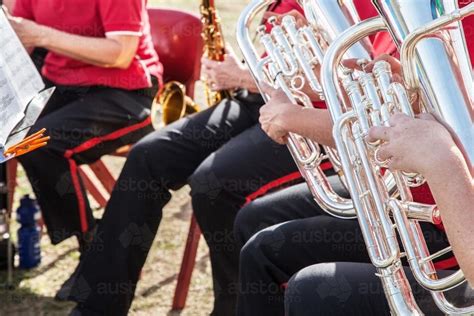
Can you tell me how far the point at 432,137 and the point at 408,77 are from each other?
0.18 m

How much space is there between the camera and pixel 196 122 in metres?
2.84

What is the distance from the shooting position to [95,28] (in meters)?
3.06

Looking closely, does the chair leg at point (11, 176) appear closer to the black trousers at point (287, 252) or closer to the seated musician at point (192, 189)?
the seated musician at point (192, 189)

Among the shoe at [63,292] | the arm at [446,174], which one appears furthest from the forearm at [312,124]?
the shoe at [63,292]

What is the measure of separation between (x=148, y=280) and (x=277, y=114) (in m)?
1.24

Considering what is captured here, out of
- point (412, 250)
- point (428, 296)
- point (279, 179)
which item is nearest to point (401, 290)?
point (412, 250)

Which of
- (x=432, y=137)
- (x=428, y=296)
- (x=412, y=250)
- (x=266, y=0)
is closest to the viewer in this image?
(x=432, y=137)

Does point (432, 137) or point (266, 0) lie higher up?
point (266, 0)

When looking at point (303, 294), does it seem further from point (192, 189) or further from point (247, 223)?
point (192, 189)

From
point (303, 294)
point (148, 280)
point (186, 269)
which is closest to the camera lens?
point (303, 294)

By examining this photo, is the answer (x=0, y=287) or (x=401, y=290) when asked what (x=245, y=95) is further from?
(x=401, y=290)

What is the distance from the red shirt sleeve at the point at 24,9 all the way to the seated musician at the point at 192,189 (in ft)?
2.49

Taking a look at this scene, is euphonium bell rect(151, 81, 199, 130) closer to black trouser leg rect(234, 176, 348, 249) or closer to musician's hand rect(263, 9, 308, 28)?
musician's hand rect(263, 9, 308, 28)

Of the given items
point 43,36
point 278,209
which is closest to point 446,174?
point 278,209
